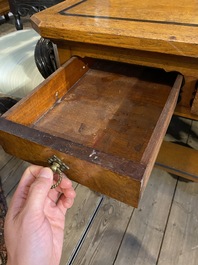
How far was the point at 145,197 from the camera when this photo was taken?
3.21ft

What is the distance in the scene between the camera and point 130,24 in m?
0.53

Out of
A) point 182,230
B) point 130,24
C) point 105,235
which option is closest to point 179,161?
point 182,230

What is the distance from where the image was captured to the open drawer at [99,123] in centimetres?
36

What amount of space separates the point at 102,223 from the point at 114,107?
0.50 metres

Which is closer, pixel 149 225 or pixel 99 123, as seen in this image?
pixel 99 123

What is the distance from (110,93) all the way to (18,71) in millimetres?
469

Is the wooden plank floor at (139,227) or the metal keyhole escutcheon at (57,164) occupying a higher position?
the metal keyhole escutcheon at (57,164)

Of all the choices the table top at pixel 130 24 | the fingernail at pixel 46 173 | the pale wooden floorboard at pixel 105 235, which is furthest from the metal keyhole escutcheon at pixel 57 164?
the pale wooden floorboard at pixel 105 235

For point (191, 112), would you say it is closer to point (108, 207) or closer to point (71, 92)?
point (71, 92)

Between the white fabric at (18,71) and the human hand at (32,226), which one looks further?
the white fabric at (18,71)

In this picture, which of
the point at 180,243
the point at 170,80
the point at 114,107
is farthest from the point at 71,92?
the point at 180,243

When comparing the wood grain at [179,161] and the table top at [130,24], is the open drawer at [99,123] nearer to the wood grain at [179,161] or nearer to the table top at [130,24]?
the table top at [130,24]

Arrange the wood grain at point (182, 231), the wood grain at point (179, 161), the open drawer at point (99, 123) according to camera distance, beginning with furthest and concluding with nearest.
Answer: the wood grain at point (179, 161), the wood grain at point (182, 231), the open drawer at point (99, 123)

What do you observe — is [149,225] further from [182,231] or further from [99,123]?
[99,123]
